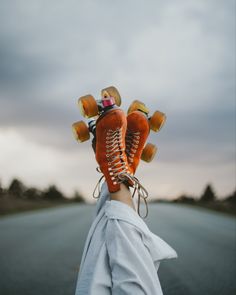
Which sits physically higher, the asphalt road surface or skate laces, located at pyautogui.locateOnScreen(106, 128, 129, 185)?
skate laces, located at pyautogui.locateOnScreen(106, 128, 129, 185)

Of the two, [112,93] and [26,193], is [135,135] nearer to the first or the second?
[112,93]

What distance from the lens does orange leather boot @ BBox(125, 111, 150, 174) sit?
2.66m

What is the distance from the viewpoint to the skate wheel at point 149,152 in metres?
2.93

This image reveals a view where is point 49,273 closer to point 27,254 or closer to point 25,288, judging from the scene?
point 25,288

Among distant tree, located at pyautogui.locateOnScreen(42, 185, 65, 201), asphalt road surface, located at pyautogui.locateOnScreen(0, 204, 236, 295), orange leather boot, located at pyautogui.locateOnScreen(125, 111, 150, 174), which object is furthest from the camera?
distant tree, located at pyautogui.locateOnScreen(42, 185, 65, 201)

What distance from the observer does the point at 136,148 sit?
2.74 meters

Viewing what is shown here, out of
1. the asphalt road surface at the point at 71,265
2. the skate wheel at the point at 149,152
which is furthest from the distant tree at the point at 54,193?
the skate wheel at the point at 149,152

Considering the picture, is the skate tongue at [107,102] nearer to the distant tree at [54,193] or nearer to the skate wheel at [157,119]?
the skate wheel at [157,119]

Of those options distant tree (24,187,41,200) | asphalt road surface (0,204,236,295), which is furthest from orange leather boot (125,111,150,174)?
distant tree (24,187,41,200)

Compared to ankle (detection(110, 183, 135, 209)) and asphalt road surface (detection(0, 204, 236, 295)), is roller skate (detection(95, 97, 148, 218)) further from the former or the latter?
asphalt road surface (detection(0, 204, 236, 295))

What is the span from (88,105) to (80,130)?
23 cm

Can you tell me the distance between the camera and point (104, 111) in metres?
2.42

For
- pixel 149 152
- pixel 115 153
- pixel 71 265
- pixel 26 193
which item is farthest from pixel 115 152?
pixel 26 193

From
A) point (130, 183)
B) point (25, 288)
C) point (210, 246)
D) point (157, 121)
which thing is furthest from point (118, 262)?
point (210, 246)
